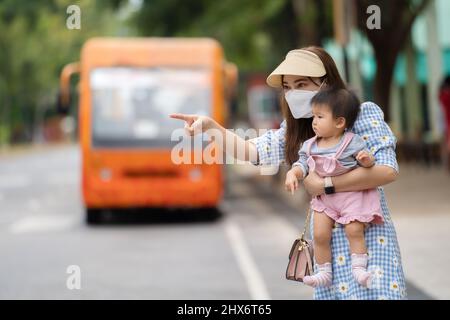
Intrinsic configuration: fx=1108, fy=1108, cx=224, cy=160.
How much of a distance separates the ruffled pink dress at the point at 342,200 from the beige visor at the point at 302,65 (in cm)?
27

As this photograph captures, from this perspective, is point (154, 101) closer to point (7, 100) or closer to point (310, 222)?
point (310, 222)

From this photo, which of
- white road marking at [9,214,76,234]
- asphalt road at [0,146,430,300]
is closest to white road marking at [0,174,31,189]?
asphalt road at [0,146,430,300]

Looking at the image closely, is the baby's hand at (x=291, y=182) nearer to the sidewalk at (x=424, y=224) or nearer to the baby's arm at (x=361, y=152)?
the baby's arm at (x=361, y=152)

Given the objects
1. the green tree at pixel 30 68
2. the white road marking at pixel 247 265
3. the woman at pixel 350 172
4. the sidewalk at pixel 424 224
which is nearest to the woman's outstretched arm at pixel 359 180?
the woman at pixel 350 172

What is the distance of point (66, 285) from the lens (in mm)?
9945

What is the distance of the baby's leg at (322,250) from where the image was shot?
14.8 feet

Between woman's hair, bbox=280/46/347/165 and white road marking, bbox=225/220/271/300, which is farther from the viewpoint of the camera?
white road marking, bbox=225/220/271/300

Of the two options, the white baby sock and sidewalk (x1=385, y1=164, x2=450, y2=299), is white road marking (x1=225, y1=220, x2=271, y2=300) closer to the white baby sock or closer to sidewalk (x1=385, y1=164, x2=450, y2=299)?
sidewalk (x1=385, y1=164, x2=450, y2=299)

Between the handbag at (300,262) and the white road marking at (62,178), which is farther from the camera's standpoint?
the white road marking at (62,178)

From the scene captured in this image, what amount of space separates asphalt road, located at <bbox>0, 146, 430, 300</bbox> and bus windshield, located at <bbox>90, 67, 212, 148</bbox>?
4.56 ft

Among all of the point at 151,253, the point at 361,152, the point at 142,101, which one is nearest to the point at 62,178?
the point at 142,101

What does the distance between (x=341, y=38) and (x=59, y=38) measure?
179 ft

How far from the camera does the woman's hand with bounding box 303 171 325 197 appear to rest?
4461 mm

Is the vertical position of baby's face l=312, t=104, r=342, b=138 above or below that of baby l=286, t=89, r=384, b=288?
above
